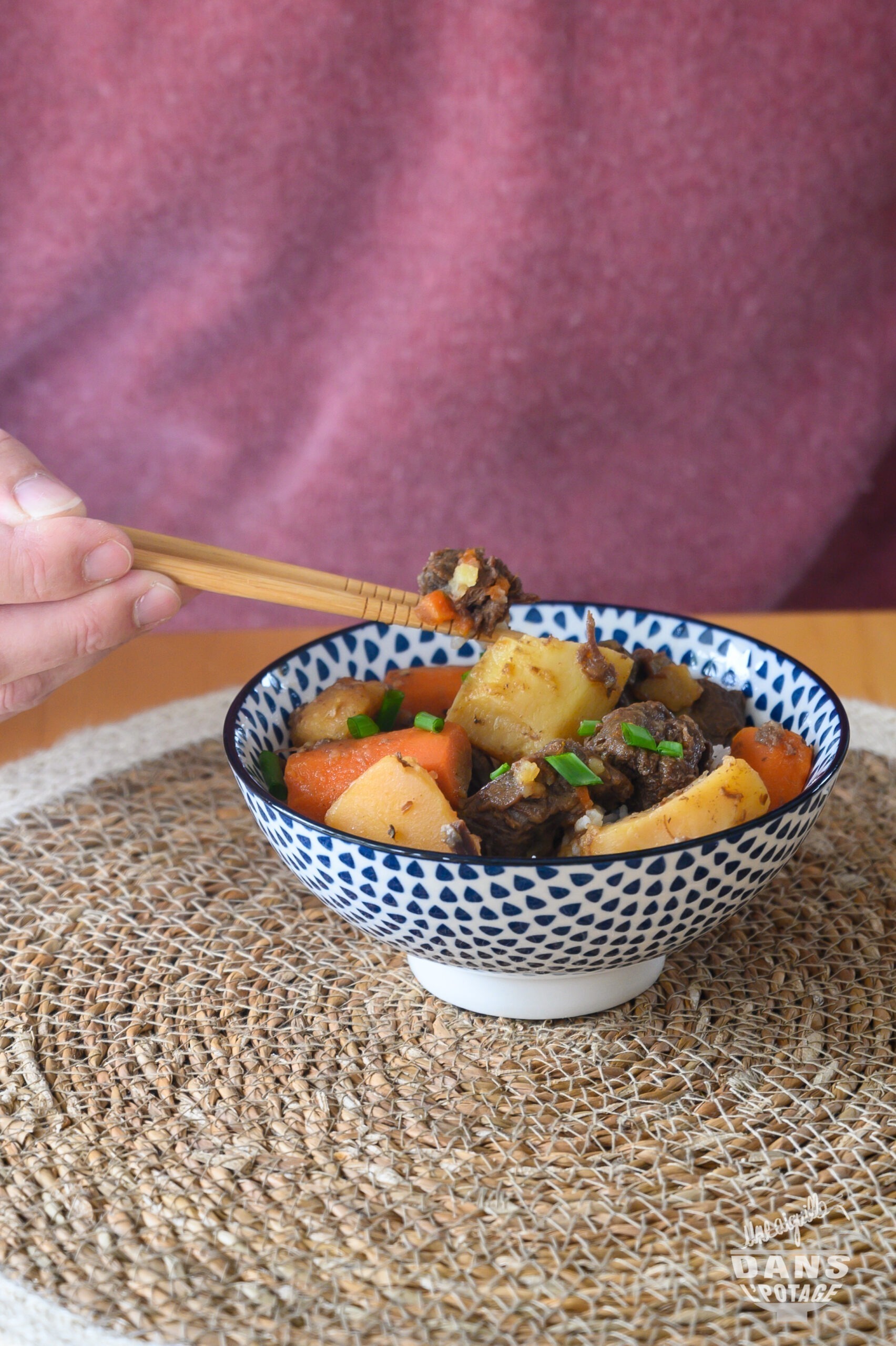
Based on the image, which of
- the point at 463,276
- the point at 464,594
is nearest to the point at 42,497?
the point at 464,594

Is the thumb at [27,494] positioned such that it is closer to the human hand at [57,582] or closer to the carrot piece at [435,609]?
the human hand at [57,582]

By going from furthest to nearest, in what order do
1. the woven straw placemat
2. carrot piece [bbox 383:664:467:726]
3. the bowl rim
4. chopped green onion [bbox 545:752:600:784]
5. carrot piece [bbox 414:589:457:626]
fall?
carrot piece [bbox 383:664:467:726]
carrot piece [bbox 414:589:457:626]
chopped green onion [bbox 545:752:600:784]
the bowl rim
the woven straw placemat

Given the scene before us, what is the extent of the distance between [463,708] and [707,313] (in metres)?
1.47

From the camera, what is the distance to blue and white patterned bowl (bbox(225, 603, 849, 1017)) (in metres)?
1.26

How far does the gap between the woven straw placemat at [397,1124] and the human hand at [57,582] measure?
42 centimetres

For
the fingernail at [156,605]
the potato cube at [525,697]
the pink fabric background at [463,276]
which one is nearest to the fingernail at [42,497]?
the fingernail at [156,605]

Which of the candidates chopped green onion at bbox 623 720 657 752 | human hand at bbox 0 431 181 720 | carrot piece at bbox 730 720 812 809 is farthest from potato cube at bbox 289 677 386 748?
carrot piece at bbox 730 720 812 809

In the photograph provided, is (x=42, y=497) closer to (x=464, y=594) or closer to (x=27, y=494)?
(x=27, y=494)

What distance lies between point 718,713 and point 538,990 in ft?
1.62

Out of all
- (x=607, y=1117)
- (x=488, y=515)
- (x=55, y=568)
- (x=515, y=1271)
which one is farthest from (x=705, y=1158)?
(x=488, y=515)

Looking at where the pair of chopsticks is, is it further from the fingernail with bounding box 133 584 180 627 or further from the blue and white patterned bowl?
the blue and white patterned bowl

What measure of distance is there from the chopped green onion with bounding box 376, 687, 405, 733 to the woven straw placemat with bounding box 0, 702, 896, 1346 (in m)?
0.31

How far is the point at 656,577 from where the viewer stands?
120 inches

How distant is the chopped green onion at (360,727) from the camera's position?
5.34 ft
